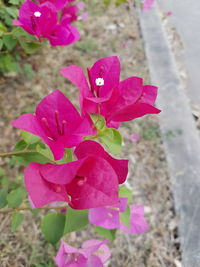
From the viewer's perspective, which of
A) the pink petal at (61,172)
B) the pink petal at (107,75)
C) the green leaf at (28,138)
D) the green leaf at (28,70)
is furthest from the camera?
the green leaf at (28,70)

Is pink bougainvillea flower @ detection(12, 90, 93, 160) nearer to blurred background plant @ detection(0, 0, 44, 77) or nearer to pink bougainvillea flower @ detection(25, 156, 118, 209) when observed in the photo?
pink bougainvillea flower @ detection(25, 156, 118, 209)

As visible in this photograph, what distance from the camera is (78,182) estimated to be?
1.59 ft

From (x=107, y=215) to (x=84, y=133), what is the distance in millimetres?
343

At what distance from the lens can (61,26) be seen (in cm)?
72

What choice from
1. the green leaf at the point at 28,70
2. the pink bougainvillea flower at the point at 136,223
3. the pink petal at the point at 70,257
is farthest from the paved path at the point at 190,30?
the pink petal at the point at 70,257

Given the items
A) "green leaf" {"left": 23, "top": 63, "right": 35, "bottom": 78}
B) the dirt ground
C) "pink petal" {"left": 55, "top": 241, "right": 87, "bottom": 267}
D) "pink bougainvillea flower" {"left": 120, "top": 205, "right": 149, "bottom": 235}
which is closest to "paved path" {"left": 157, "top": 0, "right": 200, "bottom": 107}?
the dirt ground

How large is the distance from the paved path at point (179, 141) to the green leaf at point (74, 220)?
491 mm

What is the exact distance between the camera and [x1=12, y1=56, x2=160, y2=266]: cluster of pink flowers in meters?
0.47

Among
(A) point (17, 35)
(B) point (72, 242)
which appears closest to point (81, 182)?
(A) point (17, 35)

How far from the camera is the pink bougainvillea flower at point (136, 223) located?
878mm

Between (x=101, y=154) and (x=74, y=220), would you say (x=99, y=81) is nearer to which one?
(x=101, y=154)

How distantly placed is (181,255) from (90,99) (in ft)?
2.48

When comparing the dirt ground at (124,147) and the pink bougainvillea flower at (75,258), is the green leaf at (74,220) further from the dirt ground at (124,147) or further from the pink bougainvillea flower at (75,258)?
the dirt ground at (124,147)

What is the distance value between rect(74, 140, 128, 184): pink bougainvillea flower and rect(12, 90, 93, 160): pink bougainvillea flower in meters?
0.01
